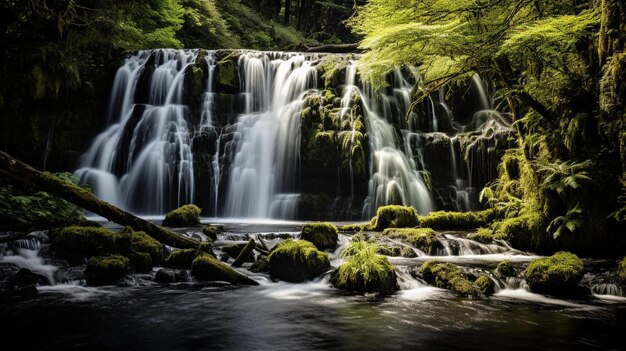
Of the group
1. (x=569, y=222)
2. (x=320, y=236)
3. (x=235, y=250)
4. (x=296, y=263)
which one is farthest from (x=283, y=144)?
(x=569, y=222)

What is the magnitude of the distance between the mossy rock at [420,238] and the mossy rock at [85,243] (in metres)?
6.43

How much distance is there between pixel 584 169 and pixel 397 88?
33.9 feet

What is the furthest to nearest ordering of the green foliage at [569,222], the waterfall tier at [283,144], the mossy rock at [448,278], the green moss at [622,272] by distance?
the waterfall tier at [283,144]
the green foliage at [569,222]
the green moss at [622,272]
the mossy rock at [448,278]

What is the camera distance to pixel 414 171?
16.7m

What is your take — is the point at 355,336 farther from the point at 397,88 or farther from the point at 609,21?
the point at 397,88

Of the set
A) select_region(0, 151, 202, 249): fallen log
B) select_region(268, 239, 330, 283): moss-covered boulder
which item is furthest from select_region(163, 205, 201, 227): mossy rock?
select_region(268, 239, 330, 283): moss-covered boulder

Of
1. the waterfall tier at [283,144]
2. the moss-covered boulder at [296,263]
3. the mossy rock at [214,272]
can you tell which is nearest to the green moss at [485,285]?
the moss-covered boulder at [296,263]

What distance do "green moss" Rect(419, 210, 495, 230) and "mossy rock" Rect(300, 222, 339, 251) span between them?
4057 millimetres

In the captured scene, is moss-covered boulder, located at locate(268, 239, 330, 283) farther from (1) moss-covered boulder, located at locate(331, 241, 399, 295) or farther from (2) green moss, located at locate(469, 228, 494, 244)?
(2) green moss, located at locate(469, 228, 494, 244)

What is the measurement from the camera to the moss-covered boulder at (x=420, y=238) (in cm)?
1005

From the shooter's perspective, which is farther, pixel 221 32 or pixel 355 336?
pixel 221 32

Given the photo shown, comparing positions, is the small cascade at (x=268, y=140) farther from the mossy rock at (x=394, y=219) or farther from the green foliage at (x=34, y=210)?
the green foliage at (x=34, y=210)

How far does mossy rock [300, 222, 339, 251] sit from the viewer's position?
383 inches

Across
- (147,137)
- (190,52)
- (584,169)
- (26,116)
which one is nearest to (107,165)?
(147,137)
